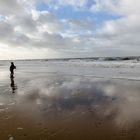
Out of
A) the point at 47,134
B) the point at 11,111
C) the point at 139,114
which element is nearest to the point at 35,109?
the point at 11,111

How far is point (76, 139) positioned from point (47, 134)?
79cm

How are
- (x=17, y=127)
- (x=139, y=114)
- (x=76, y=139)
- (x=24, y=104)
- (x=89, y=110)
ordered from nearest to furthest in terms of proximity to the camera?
(x=76, y=139)
(x=17, y=127)
(x=139, y=114)
(x=89, y=110)
(x=24, y=104)

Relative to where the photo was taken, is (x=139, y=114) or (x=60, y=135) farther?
(x=139, y=114)

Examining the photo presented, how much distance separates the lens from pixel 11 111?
7938mm

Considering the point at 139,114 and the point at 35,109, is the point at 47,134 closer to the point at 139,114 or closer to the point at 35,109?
the point at 35,109

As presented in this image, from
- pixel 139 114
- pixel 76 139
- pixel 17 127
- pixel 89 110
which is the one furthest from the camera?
pixel 89 110

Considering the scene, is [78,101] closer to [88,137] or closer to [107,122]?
[107,122]

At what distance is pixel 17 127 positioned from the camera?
6.28m

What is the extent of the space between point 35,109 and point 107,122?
2.81 m

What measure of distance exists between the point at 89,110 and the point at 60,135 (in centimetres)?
250

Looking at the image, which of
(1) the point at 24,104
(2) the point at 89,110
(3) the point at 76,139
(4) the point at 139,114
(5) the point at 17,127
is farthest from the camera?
(1) the point at 24,104

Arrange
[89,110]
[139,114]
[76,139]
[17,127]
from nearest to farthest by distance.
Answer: [76,139] → [17,127] → [139,114] → [89,110]

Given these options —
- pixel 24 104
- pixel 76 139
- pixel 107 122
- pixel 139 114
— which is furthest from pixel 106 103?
pixel 76 139

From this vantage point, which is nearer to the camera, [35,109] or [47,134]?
[47,134]
